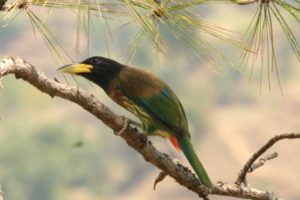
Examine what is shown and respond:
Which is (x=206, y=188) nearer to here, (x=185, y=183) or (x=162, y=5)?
(x=185, y=183)

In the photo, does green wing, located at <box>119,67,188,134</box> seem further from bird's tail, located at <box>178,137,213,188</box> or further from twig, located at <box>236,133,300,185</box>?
twig, located at <box>236,133,300,185</box>

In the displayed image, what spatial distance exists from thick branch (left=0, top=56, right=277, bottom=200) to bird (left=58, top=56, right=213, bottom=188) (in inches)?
1.0

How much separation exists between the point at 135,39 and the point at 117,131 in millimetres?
244

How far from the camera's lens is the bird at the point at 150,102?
0.92 m

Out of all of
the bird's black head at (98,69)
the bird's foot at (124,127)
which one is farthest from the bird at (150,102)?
the bird's foot at (124,127)

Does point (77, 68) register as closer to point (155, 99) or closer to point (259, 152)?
point (155, 99)

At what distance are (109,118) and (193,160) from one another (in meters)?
0.18

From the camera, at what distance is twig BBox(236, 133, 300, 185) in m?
0.98

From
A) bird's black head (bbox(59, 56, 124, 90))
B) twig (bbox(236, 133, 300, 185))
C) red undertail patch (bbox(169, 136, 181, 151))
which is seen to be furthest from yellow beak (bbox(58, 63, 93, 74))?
twig (bbox(236, 133, 300, 185))

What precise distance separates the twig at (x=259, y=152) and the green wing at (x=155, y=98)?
0.45ft

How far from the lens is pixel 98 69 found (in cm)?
91

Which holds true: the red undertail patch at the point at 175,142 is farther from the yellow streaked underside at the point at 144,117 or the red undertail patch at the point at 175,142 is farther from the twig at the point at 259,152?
the twig at the point at 259,152

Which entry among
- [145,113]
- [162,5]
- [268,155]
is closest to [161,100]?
[145,113]

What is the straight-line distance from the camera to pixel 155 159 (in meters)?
0.87
